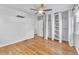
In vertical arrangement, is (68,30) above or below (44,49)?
Result: above

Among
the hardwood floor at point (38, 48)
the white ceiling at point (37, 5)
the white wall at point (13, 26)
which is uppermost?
the white ceiling at point (37, 5)

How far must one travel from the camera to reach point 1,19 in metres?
0.98

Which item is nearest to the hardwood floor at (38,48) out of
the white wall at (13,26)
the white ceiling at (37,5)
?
the white wall at (13,26)

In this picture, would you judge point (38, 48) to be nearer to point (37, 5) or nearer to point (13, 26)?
point (13, 26)

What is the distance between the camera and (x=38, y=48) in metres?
1.06

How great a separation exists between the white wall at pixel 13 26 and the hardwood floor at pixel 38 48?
0.06 meters

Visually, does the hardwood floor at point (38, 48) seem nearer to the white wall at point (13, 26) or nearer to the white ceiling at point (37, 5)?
the white wall at point (13, 26)

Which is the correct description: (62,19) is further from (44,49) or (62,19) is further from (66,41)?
(44,49)

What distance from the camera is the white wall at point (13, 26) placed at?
3.22 ft

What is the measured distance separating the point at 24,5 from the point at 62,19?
47cm

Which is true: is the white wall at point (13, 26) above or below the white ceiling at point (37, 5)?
below

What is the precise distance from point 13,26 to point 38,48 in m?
0.39

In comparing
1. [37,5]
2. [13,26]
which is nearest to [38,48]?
[13,26]
